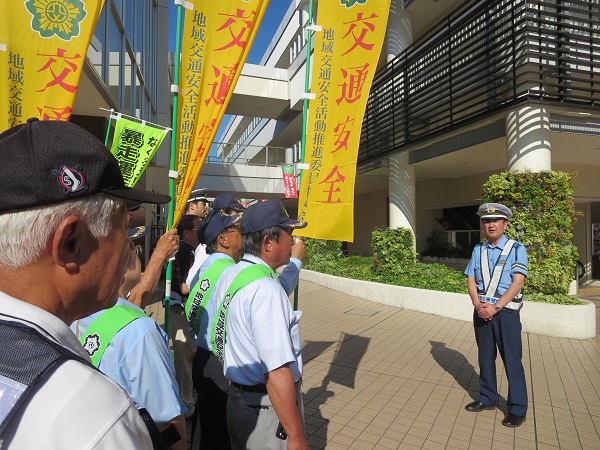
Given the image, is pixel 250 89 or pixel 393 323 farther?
pixel 250 89

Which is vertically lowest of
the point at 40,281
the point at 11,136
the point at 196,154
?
the point at 40,281

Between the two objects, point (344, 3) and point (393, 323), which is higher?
point (344, 3)

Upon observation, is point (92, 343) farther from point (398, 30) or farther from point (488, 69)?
point (398, 30)

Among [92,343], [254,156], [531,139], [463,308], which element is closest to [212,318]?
[92,343]

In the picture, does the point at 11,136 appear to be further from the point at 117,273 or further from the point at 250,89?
the point at 250,89

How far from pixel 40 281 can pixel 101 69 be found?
783cm

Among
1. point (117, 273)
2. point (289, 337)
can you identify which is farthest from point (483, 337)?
point (117, 273)

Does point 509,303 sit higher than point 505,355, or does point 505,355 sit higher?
point 509,303

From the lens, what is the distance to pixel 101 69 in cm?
740

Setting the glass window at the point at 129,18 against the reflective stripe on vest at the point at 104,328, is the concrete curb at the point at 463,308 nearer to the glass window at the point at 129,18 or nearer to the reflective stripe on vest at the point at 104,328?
the reflective stripe on vest at the point at 104,328

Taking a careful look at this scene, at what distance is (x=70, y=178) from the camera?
0.85 metres

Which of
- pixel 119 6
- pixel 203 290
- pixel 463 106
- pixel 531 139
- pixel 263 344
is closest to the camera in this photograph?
pixel 263 344

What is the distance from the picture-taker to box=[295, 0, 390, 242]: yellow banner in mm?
4020

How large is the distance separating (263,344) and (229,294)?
19.3 inches
